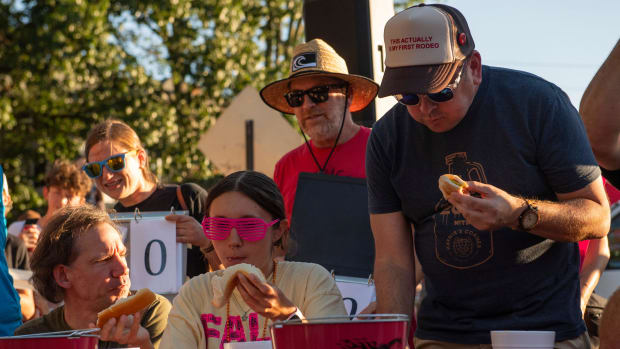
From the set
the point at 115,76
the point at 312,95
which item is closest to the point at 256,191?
the point at 312,95

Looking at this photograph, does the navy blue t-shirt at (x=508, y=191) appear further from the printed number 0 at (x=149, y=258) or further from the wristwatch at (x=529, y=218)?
the printed number 0 at (x=149, y=258)

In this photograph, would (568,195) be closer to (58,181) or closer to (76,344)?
(76,344)

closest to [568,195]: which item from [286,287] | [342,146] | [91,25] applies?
[286,287]

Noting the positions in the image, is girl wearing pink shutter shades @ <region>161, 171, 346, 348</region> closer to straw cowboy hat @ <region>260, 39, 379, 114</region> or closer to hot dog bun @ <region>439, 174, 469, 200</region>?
hot dog bun @ <region>439, 174, 469, 200</region>

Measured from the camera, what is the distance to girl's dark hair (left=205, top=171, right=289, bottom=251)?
327 cm

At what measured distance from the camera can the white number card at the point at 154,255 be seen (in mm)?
4199

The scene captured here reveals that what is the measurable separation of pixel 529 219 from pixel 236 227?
1.11 m

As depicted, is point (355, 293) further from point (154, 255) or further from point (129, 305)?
point (129, 305)

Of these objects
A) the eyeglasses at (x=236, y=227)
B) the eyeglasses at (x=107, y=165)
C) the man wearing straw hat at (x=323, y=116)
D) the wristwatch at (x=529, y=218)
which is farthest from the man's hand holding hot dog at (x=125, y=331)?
the eyeglasses at (x=107, y=165)

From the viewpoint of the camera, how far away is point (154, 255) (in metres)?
4.22

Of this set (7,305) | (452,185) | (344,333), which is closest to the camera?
(344,333)

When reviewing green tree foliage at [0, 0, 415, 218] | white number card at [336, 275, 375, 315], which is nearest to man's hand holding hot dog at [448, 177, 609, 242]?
white number card at [336, 275, 375, 315]

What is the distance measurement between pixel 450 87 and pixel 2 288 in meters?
2.42

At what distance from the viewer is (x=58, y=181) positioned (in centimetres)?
662
